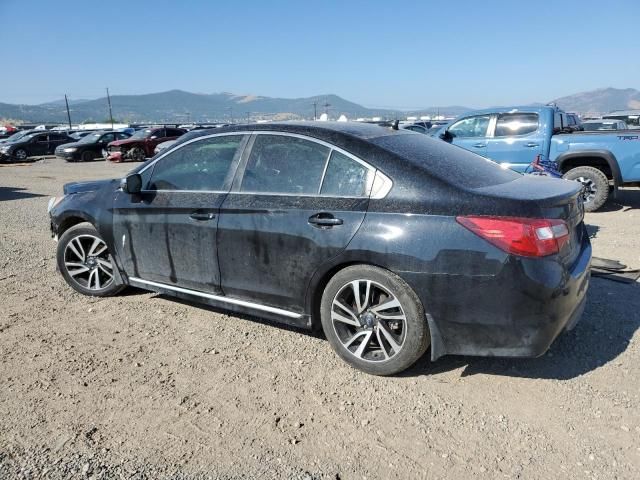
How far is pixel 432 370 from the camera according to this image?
3453mm

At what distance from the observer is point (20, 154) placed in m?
27.2

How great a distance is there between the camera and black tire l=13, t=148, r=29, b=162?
88.3 ft

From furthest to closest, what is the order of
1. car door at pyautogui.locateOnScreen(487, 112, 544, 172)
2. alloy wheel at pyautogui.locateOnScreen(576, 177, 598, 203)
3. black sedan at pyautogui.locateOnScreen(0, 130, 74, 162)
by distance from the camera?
black sedan at pyautogui.locateOnScreen(0, 130, 74, 162) < car door at pyautogui.locateOnScreen(487, 112, 544, 172) < alloy wheel at pyautogui.locateOnScreen(576, 177, 598, 203)

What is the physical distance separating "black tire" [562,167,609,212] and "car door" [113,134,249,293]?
6.90 m

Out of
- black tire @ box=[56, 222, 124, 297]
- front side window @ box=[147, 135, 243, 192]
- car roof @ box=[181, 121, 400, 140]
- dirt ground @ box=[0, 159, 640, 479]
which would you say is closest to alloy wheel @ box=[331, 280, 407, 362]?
dirt ground @ box=[0, 159, 640, 479]

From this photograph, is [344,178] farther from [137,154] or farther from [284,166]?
[137,154]

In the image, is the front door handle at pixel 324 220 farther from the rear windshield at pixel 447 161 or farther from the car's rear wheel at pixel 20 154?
the car's rear wheel at pixel 20 154

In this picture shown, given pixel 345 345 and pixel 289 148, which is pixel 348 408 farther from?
pixel 289 148

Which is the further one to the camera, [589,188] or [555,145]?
[555,145]

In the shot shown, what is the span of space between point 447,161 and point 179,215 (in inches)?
80.6

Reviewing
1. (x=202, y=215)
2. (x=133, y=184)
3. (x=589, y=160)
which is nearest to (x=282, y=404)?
(x=202, y=215)

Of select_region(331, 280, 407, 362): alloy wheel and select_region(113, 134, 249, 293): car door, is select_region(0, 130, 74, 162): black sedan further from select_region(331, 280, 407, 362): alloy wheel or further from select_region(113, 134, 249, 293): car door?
select_region(331, 280, 407, 362): alloy wheel

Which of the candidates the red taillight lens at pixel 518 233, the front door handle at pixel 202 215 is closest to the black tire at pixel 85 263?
the front door handle at pixel 202 215

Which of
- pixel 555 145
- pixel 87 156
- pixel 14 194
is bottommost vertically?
pixel 87 156
